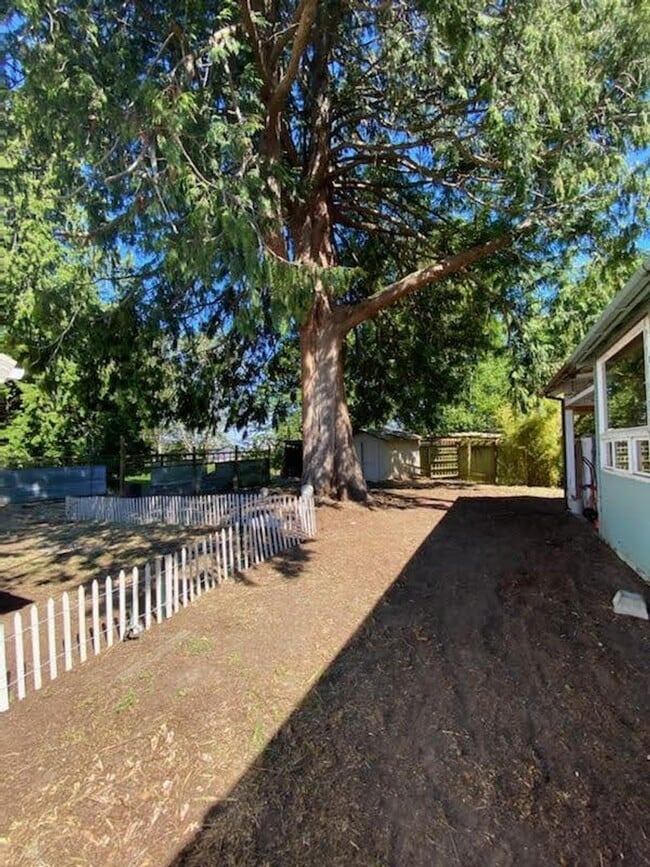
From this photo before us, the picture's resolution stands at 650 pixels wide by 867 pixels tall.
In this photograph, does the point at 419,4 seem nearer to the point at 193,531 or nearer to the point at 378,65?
the point at 378,65

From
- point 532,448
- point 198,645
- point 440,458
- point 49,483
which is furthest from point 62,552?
point 440,458

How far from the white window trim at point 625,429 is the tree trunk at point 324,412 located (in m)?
5.80

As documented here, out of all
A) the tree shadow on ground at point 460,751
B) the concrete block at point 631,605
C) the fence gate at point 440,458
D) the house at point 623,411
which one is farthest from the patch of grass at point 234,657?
the fence gate at point 440,458

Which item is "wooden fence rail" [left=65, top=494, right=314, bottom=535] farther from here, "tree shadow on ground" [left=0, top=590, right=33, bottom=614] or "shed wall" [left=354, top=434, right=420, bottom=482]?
"shed wall" [left=354, top=434, right=420, bottom=482]

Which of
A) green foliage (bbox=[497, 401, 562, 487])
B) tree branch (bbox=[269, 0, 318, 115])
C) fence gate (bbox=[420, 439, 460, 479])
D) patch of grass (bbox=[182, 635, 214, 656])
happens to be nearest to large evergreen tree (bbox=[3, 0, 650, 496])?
tree branch (bbox=[269, 0, 318, 115])

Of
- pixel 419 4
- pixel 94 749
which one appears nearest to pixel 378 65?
→ pixel 419 4

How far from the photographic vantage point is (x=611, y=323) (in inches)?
222

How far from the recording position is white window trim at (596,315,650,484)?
5.12 meters

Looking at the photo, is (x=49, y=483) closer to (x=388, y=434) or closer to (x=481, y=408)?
(x=388, y=434)

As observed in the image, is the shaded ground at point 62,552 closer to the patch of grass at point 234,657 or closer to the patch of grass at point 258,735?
the patch of grass at point 234,657

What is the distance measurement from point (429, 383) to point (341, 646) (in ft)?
46.1

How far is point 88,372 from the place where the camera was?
46.1ft

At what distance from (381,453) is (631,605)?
16649 millimetres

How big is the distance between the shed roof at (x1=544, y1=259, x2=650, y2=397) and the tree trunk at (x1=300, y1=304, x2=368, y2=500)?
15.9ft
